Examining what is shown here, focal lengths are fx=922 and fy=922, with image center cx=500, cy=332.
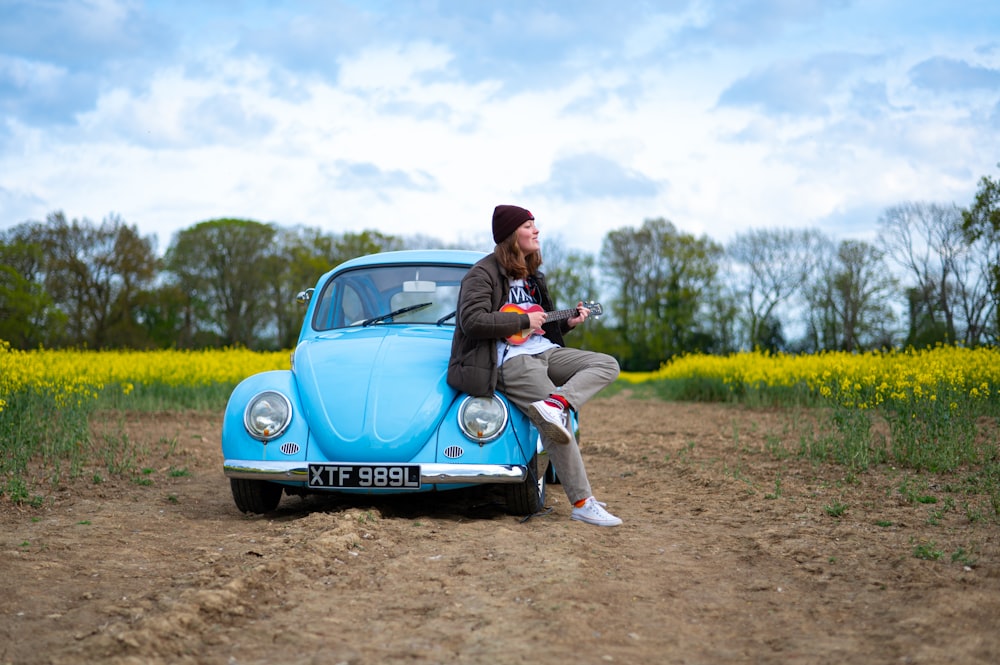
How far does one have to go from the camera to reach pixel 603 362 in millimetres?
6074

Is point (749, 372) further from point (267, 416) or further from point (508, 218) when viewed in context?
point (267, 416)

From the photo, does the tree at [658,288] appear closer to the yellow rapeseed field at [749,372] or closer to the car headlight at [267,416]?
the yellow rapeseed field at [749,372]

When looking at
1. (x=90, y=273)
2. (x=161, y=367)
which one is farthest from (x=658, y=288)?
(x=161, y=367)

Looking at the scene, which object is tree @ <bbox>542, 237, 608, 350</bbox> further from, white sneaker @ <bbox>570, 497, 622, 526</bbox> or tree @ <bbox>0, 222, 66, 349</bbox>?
white sneaker @ <bbox>570, 497, 622, 526</bbox>

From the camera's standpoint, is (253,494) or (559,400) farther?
(253,494)

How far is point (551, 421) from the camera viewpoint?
5.49m

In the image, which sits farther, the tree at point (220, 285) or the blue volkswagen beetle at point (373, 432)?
the tree at point (220, 285)

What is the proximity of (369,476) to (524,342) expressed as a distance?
1359 mm

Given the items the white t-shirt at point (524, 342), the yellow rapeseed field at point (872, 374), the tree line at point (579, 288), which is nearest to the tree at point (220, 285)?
the tree line at point (579, 288)

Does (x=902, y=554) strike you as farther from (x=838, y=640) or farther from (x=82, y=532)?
(x=82, y=532)

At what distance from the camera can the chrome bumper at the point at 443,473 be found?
5.55m

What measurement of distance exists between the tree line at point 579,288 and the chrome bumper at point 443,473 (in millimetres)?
29783

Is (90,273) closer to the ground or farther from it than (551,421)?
farther from it

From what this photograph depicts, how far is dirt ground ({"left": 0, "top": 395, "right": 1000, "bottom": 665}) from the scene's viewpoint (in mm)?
3262
